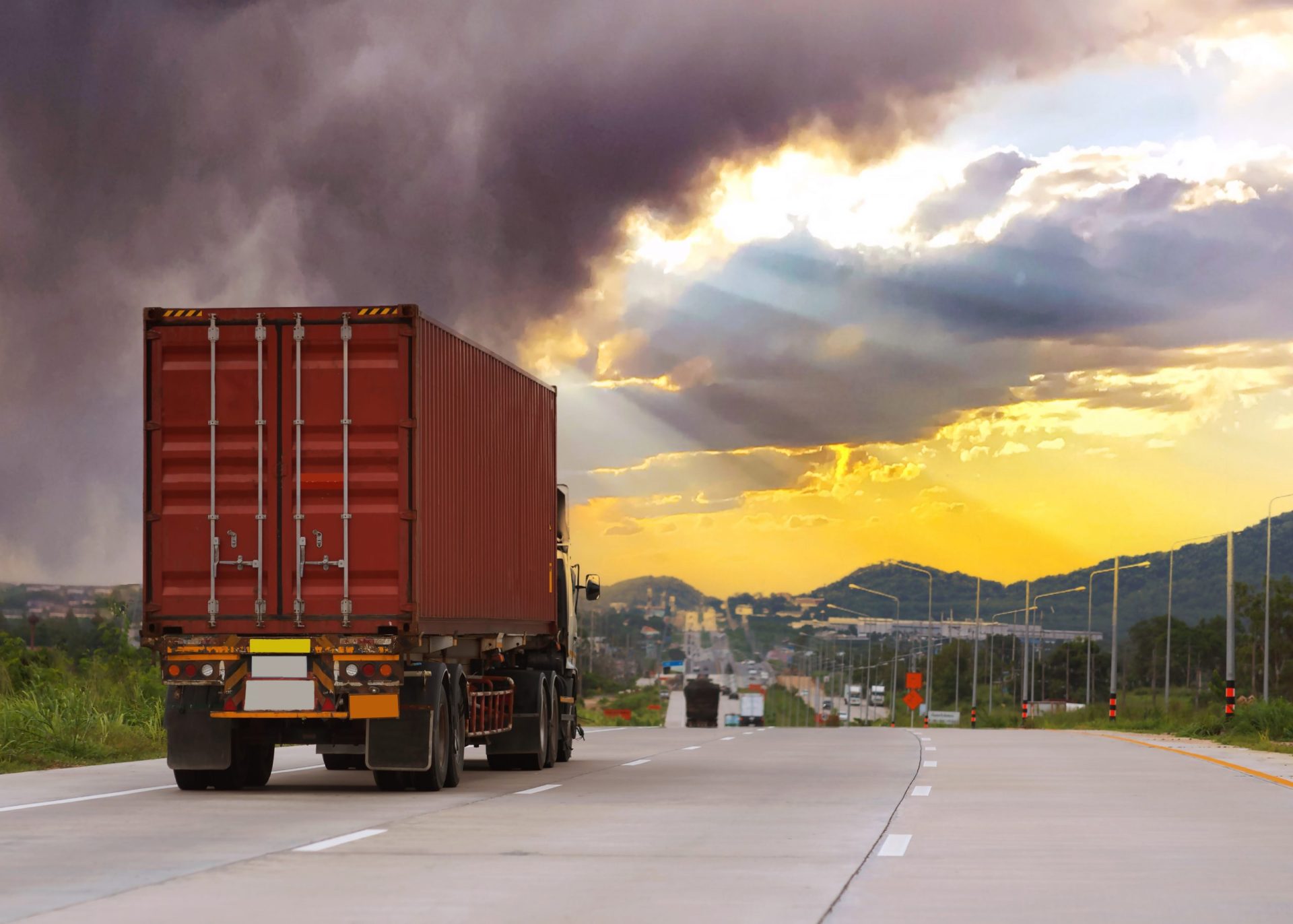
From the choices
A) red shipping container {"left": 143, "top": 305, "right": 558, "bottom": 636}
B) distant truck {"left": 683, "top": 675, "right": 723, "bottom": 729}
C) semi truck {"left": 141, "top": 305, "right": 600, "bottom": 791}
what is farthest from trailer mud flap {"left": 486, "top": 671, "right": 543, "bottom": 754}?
distant truck {"left": 683, "top": 675, "right": 723, "bottom": 729}

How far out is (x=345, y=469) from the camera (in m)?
18.9

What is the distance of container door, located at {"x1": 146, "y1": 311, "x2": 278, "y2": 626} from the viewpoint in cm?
1892

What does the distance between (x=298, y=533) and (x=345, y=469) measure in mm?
773

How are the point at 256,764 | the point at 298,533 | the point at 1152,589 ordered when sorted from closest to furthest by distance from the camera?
the point at 298,533
the point at 256,764
the point at 1152,589

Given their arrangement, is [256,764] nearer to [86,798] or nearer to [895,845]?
[86,798]

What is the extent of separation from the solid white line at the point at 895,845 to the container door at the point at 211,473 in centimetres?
718

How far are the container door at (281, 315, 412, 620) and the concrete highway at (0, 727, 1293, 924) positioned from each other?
2.06 metres

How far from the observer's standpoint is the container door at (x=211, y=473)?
745 inches

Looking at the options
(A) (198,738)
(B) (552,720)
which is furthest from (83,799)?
(B) (552,720)

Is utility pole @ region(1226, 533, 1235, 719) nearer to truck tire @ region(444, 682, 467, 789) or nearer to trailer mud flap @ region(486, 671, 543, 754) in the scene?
trailer mud flap @ region(486, 671, 543, 754)

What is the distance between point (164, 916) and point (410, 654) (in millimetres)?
9361

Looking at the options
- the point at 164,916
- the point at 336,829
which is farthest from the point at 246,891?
the point at 336,829

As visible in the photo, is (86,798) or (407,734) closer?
(86,798)

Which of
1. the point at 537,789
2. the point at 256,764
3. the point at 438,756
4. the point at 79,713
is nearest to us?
the point at 438,756
